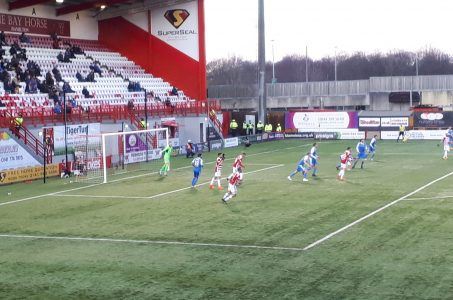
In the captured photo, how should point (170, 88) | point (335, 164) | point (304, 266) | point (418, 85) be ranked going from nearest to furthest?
point (304, 266), point (335, 164), point (170, 88), point (418, 85)

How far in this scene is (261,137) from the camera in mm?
62375

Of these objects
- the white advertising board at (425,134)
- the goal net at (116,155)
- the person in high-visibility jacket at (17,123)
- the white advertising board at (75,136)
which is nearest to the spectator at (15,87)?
the white advertising board at (75,136)

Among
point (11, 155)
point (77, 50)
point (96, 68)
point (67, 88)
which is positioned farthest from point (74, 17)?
point (11, 155)

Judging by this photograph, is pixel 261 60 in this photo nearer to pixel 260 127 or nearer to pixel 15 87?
pixel 260 127

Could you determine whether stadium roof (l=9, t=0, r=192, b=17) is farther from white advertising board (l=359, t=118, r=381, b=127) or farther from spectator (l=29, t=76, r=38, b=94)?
white advertising board (l=359, t=118, r=381, b=127)

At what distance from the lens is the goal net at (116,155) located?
37.7 m

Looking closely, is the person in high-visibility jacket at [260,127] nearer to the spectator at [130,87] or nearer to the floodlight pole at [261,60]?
the floodlight pole at [261,60]

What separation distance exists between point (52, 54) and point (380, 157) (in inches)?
1082

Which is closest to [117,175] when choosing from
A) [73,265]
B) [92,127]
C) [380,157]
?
[92,127]

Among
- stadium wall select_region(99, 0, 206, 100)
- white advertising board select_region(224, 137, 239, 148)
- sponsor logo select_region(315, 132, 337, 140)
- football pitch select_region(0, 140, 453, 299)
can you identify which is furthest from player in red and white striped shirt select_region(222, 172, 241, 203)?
sponsor logo select_region(315, 132, 337, 140)

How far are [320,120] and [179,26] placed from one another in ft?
56.8

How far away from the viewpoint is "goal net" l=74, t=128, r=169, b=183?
3766cm

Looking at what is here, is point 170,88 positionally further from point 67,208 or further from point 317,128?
point 67,208

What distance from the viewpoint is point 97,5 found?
5509 centimetres
